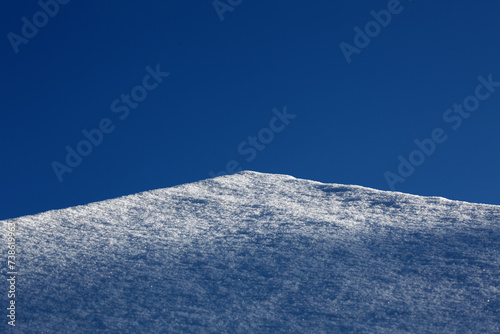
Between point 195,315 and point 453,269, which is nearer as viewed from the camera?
point 195,315

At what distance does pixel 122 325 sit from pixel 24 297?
416 mm

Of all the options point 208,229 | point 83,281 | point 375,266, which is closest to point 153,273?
point 83,281

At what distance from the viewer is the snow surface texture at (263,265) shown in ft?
5.00

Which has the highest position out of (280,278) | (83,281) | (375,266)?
(375,266)

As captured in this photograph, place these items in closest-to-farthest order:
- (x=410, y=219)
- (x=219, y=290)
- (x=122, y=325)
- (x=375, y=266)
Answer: (x=122, y=325) < (x=219, y=290) < (x=375, y=266) < (x=410, y=219)

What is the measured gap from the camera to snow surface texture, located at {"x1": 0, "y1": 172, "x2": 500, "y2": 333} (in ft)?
5.00

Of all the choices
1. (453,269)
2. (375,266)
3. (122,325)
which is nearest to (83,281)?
(122,325)

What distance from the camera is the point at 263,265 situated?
1834 mm

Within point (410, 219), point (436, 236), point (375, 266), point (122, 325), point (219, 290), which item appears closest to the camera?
point (122, 325)

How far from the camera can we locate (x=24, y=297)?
5.56ft

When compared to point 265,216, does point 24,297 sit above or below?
below

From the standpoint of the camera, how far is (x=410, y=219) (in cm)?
218

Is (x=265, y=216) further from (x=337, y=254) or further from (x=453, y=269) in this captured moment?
(x=453, y=269)

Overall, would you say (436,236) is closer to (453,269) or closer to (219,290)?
(453,269)
